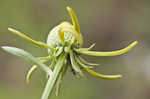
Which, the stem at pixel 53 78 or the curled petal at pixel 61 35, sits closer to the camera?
the stem at pixel 53 78

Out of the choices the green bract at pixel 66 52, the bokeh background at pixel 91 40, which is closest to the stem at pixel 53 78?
the green bract at pixel 66 52

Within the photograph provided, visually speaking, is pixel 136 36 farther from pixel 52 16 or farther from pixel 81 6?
pixel 52 16

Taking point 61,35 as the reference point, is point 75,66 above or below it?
below

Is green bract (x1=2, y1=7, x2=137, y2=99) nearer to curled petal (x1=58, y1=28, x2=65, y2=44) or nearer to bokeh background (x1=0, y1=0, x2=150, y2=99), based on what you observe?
curled petal (x1=58, y1=28, x2=65, y2=44)

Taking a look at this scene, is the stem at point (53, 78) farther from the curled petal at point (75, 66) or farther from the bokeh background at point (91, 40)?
the bokeh background at point (91, 40)

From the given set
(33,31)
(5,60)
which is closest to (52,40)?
(33,31)

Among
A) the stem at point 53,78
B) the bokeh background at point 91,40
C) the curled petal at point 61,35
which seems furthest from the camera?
the bokeh background at point 91,40

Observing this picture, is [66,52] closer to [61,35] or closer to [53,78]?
[61,35]

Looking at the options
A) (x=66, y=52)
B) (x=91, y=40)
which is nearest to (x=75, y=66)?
(x=66, y=52)

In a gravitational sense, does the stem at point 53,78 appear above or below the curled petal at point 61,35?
below
